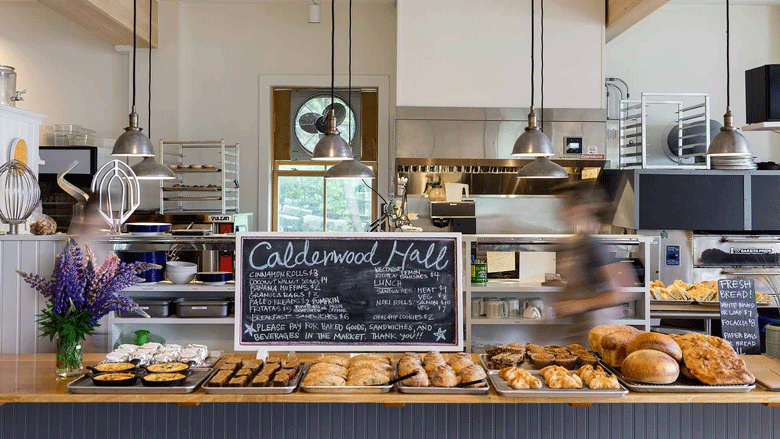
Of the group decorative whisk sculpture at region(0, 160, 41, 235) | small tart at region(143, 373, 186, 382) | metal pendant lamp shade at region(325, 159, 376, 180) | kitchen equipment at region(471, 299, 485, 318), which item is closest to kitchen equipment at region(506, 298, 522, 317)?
kitchen equipment at region(471, 299, 485, 318)

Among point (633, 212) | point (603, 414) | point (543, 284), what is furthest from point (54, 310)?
point (633, 212)

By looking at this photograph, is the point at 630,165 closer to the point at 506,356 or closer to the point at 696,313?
the point at 696,313

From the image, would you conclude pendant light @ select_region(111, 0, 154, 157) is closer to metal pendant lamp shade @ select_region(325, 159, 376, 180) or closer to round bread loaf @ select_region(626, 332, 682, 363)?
metal pendant lamp shade @ select_region(325, 159, 376, 180)

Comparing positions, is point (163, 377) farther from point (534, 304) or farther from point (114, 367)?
point (534, 304)

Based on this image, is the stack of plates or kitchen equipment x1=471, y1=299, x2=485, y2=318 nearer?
kitchen equipment x1=471, y1=299, x2=485, y2=318

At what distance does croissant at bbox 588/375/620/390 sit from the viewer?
2.44 metres

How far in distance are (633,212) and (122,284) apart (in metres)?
5.04

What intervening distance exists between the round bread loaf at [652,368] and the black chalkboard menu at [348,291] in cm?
62

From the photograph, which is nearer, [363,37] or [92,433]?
[92,433]

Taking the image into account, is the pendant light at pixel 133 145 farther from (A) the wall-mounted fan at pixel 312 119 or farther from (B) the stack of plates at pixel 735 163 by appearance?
(B) the stack of plates at pixel 735 163

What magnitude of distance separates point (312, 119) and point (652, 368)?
6223mm

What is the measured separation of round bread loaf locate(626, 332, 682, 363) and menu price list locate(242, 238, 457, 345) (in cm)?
66

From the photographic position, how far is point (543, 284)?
5051 mm

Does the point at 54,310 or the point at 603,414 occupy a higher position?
the point at 54,310
